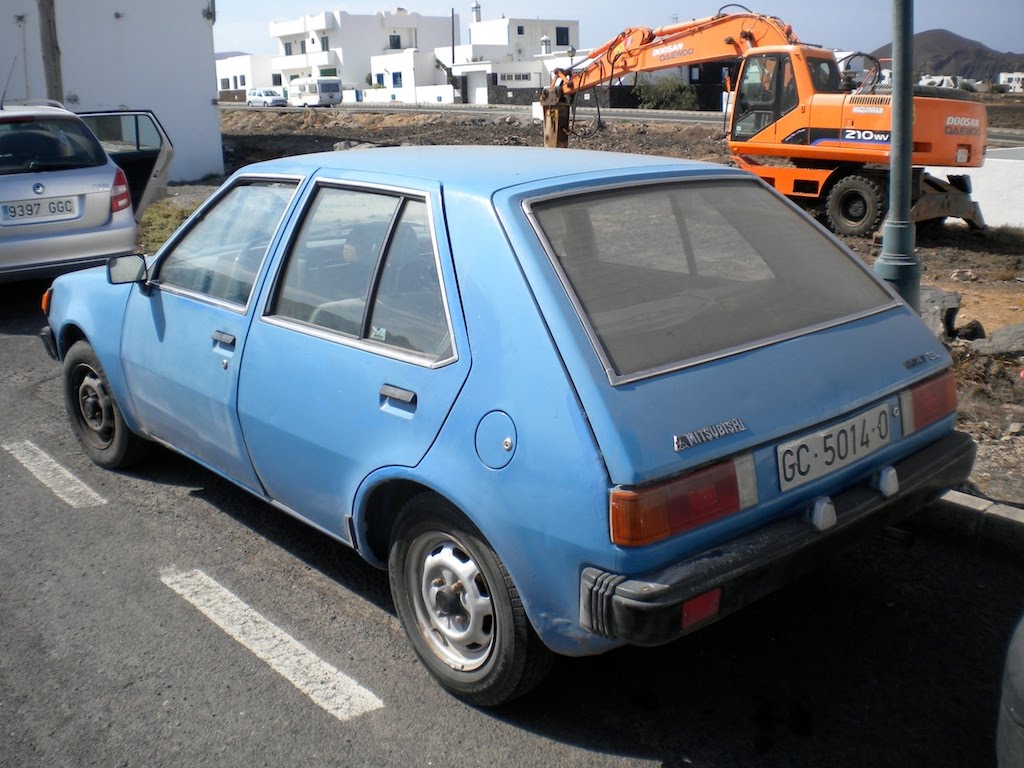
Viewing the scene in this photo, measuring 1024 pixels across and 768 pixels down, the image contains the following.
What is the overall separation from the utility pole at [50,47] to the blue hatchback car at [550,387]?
632 inches

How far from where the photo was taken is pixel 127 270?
Answer: 14.9ft

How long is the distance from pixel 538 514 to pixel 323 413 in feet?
3.44

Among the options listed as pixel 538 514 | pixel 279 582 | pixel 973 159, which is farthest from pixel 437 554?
pixel 973 159

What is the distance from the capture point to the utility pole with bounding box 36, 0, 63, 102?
17859 millimetres

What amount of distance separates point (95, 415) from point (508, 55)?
9475 centimetres

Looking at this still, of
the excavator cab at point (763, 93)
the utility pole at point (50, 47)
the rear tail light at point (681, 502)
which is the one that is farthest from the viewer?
the utility pole at point (50, 47)

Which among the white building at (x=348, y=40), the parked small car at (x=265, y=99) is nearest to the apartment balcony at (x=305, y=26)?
the white building at (x=348, y=40)

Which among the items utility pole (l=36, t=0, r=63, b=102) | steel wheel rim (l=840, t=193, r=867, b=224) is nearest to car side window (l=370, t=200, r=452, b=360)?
steel wheel rim (l=840, t=193, r=867, b=224)

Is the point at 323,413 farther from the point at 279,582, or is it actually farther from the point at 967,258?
the point at 967,258

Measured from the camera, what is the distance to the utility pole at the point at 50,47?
58.6 ft

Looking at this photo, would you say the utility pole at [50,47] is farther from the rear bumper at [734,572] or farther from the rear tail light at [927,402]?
the rear bumper at [734,572]

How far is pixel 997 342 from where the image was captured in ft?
22.0

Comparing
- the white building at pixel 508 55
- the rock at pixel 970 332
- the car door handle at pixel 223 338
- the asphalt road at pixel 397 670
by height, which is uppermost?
the white building at pixel 508 55

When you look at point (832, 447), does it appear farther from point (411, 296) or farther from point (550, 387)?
point (411, 296)
